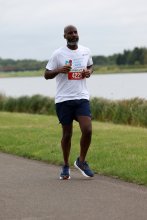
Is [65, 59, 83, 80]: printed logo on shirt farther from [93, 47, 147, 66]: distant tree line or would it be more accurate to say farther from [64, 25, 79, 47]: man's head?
[93, 47, 147, 66]: distant tree line

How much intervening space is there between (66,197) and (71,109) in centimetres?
166

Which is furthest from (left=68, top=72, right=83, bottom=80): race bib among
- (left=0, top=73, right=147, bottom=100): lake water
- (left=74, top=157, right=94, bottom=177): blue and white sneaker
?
(left=0, top=73, right=147, bottom=100): lake water

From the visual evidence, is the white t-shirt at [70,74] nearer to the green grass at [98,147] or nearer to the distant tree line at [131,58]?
the green grass at [98,147]

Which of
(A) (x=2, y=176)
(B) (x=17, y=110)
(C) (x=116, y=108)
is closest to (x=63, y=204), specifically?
(A) (x=2, y=176)

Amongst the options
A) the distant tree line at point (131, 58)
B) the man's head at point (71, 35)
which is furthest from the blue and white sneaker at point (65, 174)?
the distant tree line at point (131, 58)

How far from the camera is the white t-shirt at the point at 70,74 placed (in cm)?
893

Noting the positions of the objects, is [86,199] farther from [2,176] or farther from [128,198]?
[2,176]

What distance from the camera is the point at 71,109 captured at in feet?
29.8

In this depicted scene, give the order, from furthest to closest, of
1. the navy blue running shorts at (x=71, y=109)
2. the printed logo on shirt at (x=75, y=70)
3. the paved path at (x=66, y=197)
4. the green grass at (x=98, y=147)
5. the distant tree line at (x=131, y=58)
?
1. the distant tree line at (x=131, y=58)
2. the green grass at (x=98, y=147)
3. the navy blue running shorts at (x=71, y=109)
4. the printed logo on shirt at (x=75, y=70)
5. the paved path at (x=66, y=197)

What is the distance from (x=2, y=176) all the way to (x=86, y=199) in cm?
230

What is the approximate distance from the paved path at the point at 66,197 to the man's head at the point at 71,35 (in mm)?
1886

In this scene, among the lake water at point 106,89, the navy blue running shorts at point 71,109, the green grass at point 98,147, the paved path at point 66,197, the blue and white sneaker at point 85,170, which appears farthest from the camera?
the lake water at point 106,89

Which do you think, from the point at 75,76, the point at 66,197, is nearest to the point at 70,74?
the point at 75,76

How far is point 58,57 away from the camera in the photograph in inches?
353
